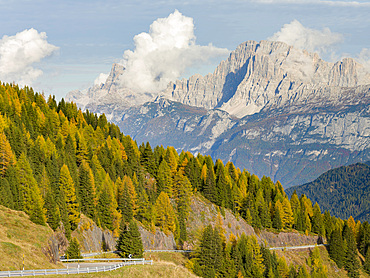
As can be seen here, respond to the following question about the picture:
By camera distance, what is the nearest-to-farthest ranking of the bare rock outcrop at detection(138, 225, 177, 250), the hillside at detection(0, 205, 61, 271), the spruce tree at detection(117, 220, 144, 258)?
the hillside at detection(0, 205, 61, 271) → the spruce tree at detection(117, 220, 144, 258) → the bare rock outcrop at detection(138, 225, 177, 250)

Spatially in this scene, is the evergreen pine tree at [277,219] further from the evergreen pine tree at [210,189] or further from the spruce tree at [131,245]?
the spruce tree at [131,245]

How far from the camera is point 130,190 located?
116688 millimetres

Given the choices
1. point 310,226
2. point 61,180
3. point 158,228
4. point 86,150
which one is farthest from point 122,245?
point 310,226

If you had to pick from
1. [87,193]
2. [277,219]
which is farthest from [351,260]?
[87,193]

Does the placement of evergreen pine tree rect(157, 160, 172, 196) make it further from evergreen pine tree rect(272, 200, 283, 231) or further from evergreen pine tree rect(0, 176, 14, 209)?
evergreen pine tree rect(0, 176, 14, 209)

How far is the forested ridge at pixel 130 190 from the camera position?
93.4 meters

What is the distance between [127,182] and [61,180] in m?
24.0

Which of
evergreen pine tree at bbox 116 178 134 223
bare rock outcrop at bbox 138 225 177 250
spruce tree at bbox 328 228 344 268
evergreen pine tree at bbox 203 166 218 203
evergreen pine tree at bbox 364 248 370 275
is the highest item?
evergreen pine tree at bbox 203 166 218 203

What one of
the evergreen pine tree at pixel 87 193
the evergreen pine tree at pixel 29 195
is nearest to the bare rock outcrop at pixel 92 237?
the evergreen pine tree at pixel 87 193

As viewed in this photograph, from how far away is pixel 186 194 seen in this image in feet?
456

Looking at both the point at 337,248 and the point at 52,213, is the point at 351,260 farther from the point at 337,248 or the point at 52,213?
the point at 52,213

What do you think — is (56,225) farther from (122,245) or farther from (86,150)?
(86,150)

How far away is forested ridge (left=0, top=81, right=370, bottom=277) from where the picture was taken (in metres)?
93.4

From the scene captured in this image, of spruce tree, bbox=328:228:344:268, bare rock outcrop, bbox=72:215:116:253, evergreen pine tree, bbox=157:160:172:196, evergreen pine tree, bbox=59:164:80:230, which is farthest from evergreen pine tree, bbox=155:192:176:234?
spruce tree, bbox=328:228:344:268
